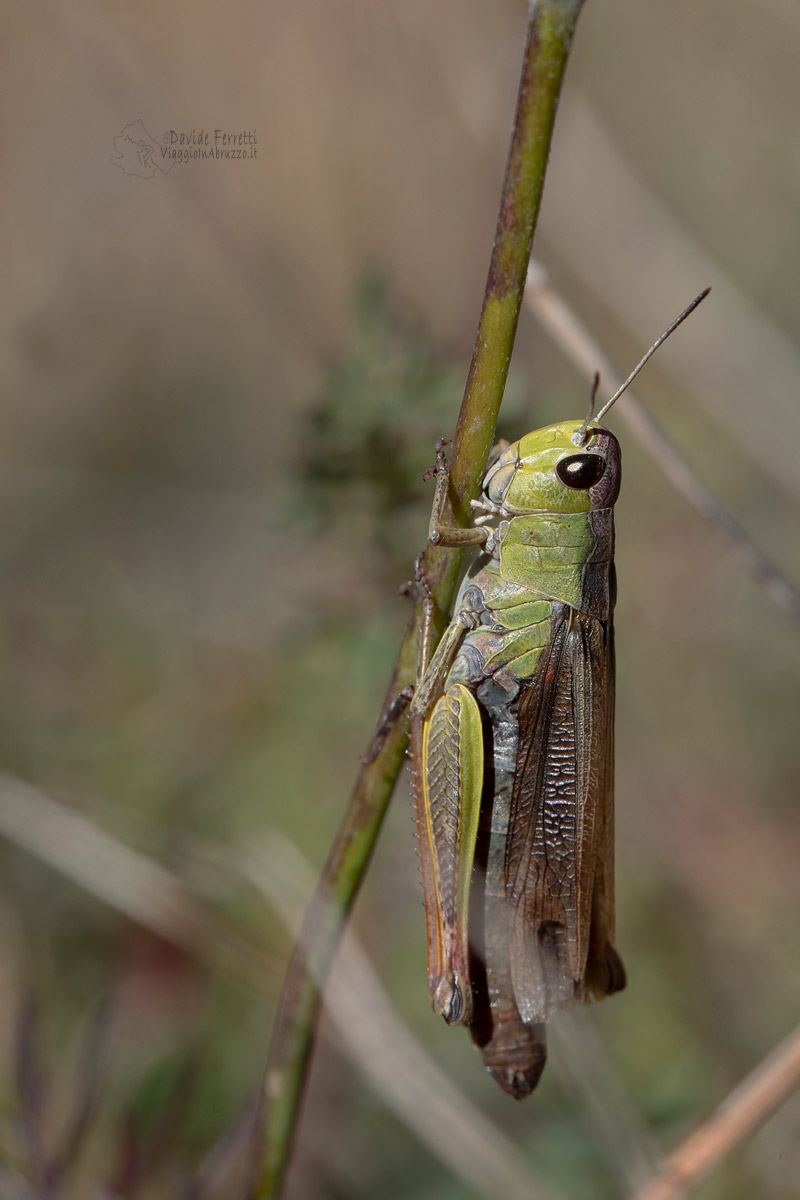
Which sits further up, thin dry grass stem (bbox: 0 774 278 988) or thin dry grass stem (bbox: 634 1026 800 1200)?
thin dry grass stem (bbox: 634 1026 800 1200)

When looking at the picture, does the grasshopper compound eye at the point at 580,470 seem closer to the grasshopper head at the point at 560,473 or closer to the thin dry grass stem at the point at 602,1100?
the grasshopper head at the point at 560,473

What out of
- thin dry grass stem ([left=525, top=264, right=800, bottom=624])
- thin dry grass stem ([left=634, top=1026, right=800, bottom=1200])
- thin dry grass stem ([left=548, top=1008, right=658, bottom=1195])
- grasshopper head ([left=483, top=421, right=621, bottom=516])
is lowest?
thin dry grass stem ([left=548, top=1008, right=658, bottom=1195])

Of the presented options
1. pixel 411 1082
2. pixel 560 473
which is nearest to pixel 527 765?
pixel 560 473

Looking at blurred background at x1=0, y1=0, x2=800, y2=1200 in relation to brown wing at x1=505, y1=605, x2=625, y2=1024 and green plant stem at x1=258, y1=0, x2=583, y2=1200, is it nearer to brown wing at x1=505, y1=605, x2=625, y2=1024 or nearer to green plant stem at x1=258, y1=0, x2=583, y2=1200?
green plant stem at x1=258, y1=0, x2=583, y2=1200

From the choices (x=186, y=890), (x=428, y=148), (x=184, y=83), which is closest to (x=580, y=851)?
(x=186, y=890)

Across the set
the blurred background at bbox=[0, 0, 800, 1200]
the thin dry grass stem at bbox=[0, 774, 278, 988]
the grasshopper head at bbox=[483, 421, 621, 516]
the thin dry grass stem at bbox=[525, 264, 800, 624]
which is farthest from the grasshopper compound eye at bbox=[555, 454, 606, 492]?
the thin dry grass stem at bbox=[0, 774, 278, 988]

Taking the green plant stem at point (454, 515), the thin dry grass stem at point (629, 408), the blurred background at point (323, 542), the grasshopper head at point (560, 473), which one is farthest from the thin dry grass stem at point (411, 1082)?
the thin dry grass stem at point (629, 408)

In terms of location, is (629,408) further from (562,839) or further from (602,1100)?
(602,1100)
